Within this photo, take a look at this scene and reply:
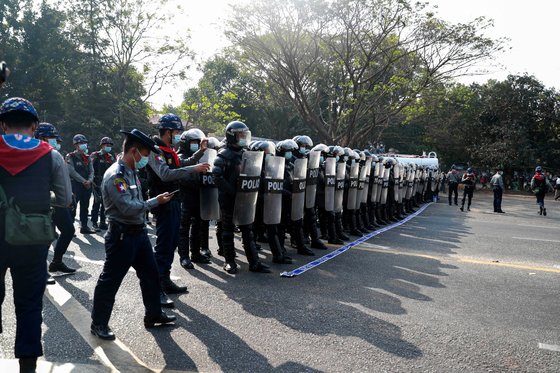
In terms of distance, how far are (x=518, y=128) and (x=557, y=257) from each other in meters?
31.6

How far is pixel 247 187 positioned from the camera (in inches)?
237

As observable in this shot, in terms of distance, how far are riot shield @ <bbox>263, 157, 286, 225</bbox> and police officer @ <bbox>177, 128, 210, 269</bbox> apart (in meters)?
1.00

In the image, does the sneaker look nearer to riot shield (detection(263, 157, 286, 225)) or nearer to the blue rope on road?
riot shield (detection(263, 157, 286, 225))

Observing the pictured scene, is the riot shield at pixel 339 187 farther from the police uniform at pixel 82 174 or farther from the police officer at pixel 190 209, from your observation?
the police uniform at pixel 82 174

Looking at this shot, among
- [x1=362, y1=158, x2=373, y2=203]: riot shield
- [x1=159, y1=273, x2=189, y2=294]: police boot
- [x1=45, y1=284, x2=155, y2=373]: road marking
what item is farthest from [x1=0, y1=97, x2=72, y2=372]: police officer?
[x1=362, y1=158, x2=373, y2=203]: riot shield

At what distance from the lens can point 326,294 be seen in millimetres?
5246

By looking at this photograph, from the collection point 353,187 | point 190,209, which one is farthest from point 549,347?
point 353,187

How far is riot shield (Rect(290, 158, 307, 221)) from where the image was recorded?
7086mm

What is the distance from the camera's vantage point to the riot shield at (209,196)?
261 inches

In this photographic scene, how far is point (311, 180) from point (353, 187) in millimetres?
2034

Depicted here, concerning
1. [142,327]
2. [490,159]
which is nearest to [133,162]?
[142,327]

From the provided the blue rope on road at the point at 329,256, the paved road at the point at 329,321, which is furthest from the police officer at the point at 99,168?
the blue rope on road at the point at 329,256

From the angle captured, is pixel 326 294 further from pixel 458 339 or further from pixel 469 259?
pixel 469 259

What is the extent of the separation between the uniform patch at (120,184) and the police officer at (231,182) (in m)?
2.21
